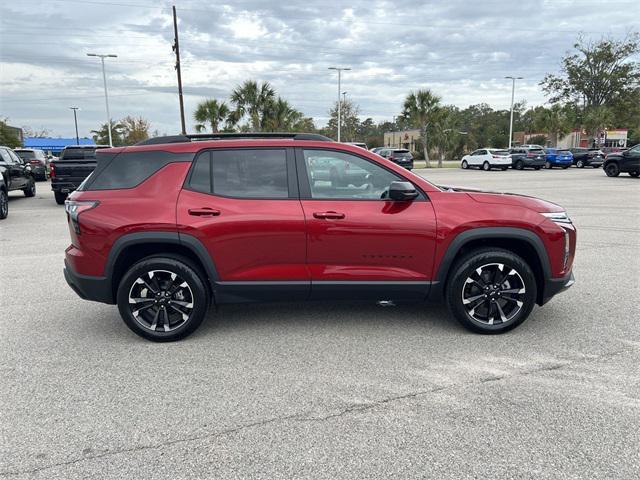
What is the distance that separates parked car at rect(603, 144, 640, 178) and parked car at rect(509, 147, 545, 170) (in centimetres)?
862

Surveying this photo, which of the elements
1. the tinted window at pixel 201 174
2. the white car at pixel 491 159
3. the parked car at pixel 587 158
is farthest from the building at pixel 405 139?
the tinted window at pixel 201 174

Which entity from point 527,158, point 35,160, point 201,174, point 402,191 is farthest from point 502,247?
point 527,158

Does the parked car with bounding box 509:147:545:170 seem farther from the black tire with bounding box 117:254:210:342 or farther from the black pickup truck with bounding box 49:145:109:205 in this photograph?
the black tire with bounding box 117:254:210:342

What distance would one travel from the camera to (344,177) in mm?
4207

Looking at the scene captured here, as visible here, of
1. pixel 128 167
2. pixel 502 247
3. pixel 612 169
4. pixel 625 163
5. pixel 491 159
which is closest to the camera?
pixel 128 167

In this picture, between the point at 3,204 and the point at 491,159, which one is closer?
the point at 3,204

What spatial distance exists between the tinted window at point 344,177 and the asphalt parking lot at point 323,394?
A: 1.26 metres

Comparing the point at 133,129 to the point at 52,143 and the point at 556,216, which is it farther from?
the point at 556,216

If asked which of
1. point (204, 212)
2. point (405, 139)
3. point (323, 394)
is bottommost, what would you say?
point (323, 394)

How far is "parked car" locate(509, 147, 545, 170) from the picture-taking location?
33.9m

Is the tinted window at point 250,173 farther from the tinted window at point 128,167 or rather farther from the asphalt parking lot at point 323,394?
the asphalt parking lot at point 323,394

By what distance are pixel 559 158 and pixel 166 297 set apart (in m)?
37.0

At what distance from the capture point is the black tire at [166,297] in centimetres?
411

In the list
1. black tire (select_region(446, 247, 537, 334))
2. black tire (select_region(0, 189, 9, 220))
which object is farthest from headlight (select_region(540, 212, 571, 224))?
black tire (select_region(0, 189, 9, 220))
